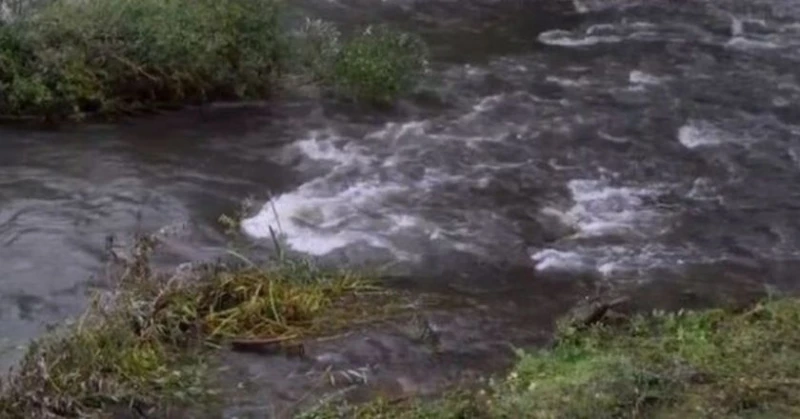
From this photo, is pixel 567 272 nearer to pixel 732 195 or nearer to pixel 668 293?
pixel 668 293

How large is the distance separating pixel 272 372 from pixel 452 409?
156cm

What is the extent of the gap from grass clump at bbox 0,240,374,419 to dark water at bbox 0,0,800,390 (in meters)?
0.77

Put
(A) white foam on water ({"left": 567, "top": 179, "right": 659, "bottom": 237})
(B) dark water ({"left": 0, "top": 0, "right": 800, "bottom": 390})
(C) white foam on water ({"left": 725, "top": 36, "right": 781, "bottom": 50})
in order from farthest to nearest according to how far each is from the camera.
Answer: (C) white foam on water ({"left": 725, "top": 36, "right": 781, "bottom": 50}) < (A) white foam on water ({"left": 567, "top": 179, "right": 659, "bottom": 237}) < (B) dark water ({"left": 0, "top": 0, "right": 800, "bottom": 390})

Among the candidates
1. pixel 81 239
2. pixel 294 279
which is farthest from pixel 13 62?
pixel 294 279

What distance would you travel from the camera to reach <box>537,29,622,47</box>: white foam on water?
53.5 feet

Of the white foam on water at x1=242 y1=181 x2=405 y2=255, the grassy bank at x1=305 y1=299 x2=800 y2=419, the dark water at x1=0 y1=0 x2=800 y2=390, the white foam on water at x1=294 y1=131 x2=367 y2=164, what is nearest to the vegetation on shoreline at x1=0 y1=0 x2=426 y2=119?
the dark water at x1=0 y1=0 x2=800 y2=390

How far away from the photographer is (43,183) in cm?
1172

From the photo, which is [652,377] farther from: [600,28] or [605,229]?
[600,28]

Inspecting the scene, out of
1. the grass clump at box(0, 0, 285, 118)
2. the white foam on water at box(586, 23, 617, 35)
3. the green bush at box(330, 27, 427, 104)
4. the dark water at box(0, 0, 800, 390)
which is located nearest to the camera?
the dark water at box(0, 0, 800, 390)

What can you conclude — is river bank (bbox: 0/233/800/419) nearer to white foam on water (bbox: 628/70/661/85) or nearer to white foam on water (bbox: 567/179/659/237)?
white foam on water (bbox: 567/179/659/237)

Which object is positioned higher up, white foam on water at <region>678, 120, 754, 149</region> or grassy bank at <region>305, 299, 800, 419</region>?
grassy bank at <region>305, 299, 800, 419</region>

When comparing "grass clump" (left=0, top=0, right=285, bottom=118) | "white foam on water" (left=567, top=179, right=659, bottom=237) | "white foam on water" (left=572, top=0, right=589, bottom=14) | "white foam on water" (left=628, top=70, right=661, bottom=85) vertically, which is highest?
"grass clump" (left=0, top=0, right=285, bottom=118)

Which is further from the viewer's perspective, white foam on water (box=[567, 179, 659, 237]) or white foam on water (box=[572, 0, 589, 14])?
white foam on water (box=[572, 0, 589, 14])

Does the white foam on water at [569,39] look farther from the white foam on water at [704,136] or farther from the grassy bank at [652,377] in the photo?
the grassy bank at [652,377]
